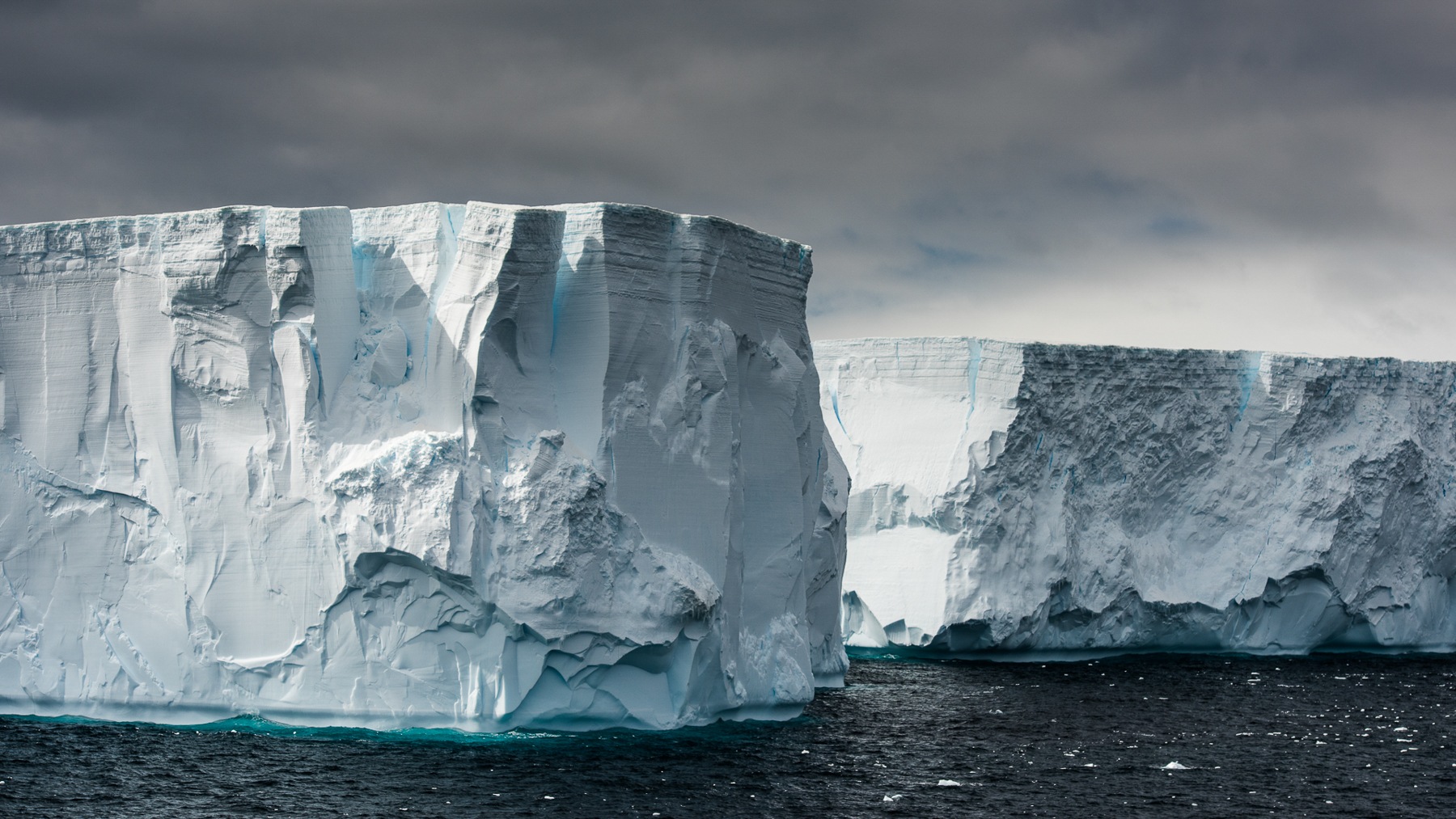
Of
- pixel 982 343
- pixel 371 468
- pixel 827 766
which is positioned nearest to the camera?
pixel 827 766

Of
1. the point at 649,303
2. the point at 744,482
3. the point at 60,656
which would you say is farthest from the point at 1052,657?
the point at 60,656

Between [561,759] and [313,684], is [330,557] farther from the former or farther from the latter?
[561,759]

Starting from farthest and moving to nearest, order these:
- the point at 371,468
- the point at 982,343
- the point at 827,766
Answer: the point at 982,343, the point at 371,468, the point at 827,766

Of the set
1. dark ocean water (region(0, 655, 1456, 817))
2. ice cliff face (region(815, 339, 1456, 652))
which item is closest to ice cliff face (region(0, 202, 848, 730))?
dark ocean water (region(0, 655, 1456, 817))

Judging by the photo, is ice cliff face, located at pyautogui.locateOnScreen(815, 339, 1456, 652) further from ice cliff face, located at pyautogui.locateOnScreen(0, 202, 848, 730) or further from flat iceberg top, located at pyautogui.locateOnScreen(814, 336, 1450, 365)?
ice cliff face, located at pyautogui.locateOnScreen(0, 202, 848, 730)

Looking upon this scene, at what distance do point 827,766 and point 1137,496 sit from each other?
40.0ft

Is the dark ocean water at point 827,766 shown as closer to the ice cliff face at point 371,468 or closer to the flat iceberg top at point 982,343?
the ice cliff face at point 371,468

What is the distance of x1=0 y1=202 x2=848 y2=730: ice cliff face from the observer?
1386cm

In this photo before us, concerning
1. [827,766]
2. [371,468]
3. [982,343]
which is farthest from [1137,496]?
[371,468]

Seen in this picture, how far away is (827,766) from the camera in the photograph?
13.6 metres

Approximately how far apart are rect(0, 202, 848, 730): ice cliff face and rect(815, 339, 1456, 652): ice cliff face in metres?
8.21

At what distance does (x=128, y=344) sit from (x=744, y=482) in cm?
667

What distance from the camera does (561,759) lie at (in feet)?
42.8

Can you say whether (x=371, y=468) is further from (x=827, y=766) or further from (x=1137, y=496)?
(x=1137, y=496)
